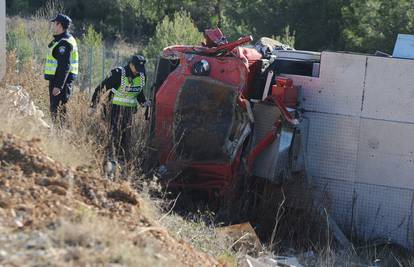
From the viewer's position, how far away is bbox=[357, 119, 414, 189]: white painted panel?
8578mm

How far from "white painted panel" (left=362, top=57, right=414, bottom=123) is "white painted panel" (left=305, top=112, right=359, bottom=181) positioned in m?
0.28

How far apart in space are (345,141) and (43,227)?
489 cm

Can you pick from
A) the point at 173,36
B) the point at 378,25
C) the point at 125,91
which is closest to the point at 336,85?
the point at 125,91

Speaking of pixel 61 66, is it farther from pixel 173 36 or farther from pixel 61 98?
pixel 173 36

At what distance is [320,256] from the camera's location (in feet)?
24.4

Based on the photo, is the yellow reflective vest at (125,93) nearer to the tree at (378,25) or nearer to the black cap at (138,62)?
the black cap at (138,62)

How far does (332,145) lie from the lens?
8781 mm

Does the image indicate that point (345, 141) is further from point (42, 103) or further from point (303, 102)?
point (42, 103)

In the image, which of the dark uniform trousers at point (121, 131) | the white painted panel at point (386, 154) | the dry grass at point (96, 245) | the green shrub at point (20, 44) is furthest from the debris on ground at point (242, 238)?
the green shrub at point (20, 44)

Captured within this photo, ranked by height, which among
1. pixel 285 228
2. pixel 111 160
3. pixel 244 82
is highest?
pixel 244 82

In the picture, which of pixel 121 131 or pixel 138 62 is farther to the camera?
pixel 138 62

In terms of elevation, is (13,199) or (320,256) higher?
(13,199)

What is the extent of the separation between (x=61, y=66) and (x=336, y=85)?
3435 mm

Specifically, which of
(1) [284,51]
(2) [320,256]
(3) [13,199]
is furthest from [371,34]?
(3) [13,199]
